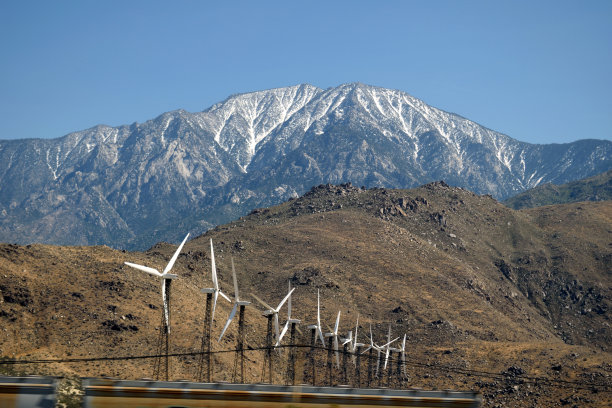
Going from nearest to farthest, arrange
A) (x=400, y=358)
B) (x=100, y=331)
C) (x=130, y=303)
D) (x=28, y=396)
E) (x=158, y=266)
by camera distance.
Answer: (x=28, y=396) → (x=100, y=331) → (x=130, y=303) → (x=400, y=358) → (x=158, y=266)

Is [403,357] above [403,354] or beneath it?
beneath

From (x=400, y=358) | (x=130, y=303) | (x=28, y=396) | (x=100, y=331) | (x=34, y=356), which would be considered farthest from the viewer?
(x=400, y=358)

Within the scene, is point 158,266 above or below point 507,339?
above

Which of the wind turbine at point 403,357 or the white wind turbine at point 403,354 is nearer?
the wind turbine at point 403,357

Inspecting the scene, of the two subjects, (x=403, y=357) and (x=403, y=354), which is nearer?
(x=403, y=354)

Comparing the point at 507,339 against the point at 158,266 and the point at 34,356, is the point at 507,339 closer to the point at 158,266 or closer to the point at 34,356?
the point at 158,266

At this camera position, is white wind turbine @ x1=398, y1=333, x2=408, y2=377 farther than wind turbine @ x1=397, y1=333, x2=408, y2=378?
Yes

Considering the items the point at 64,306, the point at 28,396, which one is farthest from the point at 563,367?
the point at 28,396

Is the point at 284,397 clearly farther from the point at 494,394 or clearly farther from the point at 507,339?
the point at 507,339

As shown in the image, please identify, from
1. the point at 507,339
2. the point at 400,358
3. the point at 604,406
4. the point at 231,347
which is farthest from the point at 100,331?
the point at 507,339

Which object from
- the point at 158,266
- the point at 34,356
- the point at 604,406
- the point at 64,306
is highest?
the point at 158,266

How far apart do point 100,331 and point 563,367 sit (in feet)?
304

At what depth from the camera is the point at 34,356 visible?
11838cm

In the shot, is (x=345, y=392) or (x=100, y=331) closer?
(x=345, y=392)
